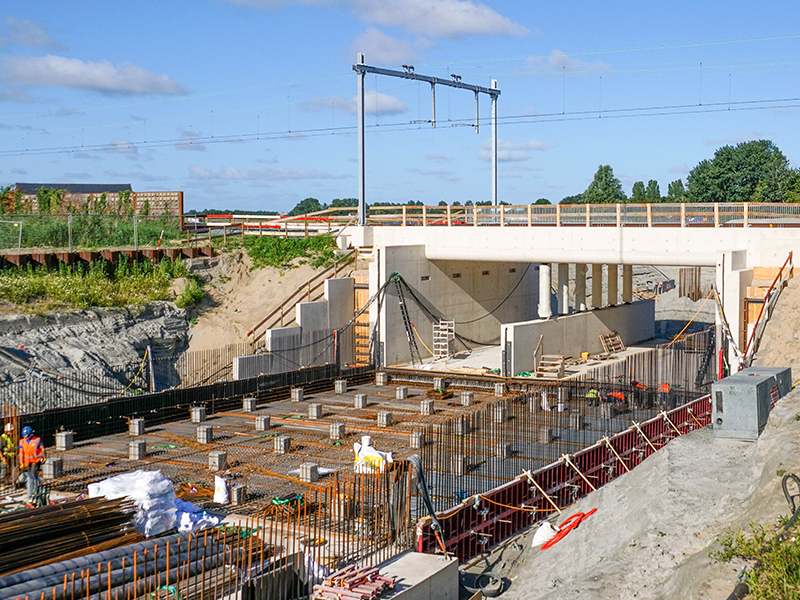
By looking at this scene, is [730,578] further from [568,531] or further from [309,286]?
[309,286]

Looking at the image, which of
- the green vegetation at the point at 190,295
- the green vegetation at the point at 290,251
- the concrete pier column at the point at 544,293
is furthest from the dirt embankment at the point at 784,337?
the green vegetation at the point at 190,295

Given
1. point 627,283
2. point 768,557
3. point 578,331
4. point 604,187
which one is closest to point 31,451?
point 768,557

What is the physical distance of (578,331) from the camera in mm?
38250

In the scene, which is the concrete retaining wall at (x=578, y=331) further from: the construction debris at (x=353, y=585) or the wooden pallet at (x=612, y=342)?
the construction debris at (x=353, y=585)

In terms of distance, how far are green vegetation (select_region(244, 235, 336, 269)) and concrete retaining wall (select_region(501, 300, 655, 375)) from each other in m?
10.1

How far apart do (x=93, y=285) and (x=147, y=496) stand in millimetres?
22360

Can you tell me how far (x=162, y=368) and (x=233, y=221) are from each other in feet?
57.7

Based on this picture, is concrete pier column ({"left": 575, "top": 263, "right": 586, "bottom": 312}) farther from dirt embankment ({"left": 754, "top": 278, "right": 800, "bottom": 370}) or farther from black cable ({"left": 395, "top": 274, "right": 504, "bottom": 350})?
dirt embankment ({"left": 754, "top": 278, "right": 800, "bottom": 370})

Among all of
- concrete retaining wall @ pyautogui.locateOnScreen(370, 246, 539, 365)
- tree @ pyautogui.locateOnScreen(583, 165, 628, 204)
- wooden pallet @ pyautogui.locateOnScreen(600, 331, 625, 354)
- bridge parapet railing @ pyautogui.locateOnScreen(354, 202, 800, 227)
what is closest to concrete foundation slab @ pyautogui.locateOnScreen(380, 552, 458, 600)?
bridge parapet railing @ pyautogui.locateOnScreen(354, 202, 800, 227)

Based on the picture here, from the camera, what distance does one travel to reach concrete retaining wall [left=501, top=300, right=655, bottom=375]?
3344 cm

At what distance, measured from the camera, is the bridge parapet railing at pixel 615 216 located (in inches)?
1242

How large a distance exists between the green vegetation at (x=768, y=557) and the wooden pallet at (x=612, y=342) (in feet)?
97.6

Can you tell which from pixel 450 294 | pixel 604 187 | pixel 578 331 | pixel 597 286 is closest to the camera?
pixel 578 331

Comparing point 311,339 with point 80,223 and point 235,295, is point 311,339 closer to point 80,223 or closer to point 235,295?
point 235,295
